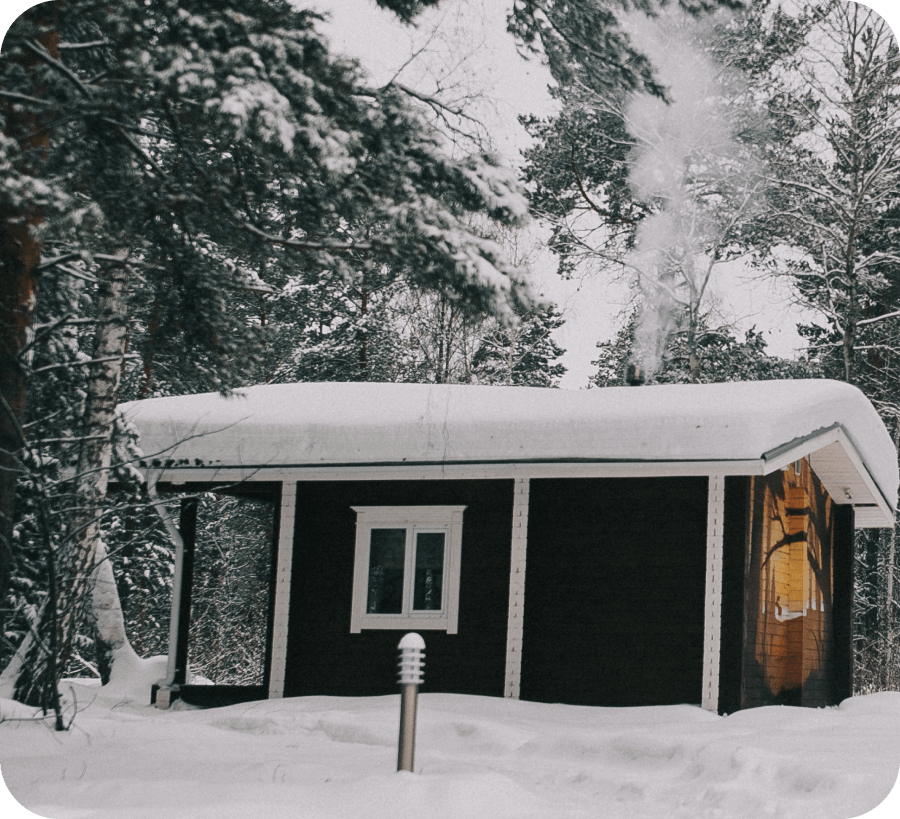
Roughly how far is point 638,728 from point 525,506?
305 cm

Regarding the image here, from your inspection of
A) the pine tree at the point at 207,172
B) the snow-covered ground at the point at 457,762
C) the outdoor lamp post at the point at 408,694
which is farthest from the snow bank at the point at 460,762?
the pine tree at the point at 207,172

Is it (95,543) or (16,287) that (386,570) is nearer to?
(95,543)

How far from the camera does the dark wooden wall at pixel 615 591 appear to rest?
36.2 feet

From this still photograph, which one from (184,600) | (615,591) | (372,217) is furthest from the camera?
(184,600)

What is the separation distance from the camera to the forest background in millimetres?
7836

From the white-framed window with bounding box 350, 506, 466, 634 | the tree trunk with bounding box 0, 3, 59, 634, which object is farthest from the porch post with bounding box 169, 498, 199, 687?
the tree trunk with bounding box 0, 3, 59, 634

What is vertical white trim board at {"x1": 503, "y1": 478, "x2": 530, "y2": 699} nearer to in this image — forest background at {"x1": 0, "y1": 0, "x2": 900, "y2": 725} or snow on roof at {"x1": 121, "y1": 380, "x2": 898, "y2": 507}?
snow on roof at {"x1": 121, "y1": 380, "x2": 898, "y2": 507}

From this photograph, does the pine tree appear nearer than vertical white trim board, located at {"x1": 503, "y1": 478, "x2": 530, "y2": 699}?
Yes

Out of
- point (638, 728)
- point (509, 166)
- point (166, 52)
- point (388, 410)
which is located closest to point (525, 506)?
point (388, 410)

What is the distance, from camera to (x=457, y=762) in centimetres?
817

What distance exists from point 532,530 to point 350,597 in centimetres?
213

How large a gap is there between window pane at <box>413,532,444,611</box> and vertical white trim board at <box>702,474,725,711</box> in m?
2.85

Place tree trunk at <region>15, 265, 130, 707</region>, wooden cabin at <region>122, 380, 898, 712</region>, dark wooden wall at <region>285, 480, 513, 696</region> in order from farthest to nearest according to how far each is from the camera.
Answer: dark wooden wall at <region>285, 480, 513, 696</region>, tree trunk at <region>15, 265, 130, 707</region>, wooden cabin at <region>122, 380, 898, 712</region>

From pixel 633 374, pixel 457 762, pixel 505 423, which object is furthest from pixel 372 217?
pixel 633 374
